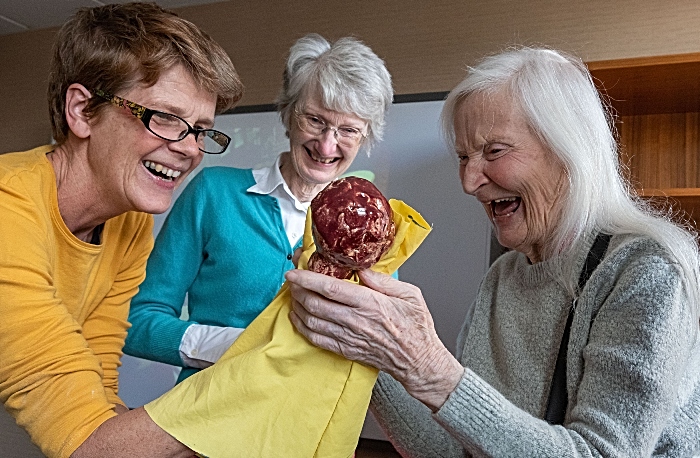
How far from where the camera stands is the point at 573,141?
126cm

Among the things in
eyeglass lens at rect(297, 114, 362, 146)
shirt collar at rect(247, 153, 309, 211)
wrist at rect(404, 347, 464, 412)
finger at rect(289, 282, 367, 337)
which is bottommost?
wrist at rect(404, 347, 464, 412)

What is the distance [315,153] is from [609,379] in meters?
1.02

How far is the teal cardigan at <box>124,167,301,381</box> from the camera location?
1.75 m

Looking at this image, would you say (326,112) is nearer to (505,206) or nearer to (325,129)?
(325,129)

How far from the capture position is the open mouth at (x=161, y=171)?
122 centimetres

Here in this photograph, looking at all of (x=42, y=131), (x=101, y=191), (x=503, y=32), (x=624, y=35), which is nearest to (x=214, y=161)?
(x=42, y=131)

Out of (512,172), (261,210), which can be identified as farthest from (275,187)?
(512,172)

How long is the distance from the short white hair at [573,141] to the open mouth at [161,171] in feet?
2.02

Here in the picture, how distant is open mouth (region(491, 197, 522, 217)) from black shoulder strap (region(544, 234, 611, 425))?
0.18m

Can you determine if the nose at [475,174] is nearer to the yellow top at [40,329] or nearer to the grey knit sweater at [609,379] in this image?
the grey knit sweater at [609,379]

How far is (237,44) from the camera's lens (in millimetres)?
3516

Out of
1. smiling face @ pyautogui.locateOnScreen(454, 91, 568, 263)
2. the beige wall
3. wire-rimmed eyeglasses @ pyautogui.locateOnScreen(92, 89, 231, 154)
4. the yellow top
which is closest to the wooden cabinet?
the beige wall

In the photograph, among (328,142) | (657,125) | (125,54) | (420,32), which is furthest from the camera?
(420,32)

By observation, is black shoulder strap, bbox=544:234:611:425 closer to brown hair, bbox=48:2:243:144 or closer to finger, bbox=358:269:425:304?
finger, bbox=358:269:425:304
